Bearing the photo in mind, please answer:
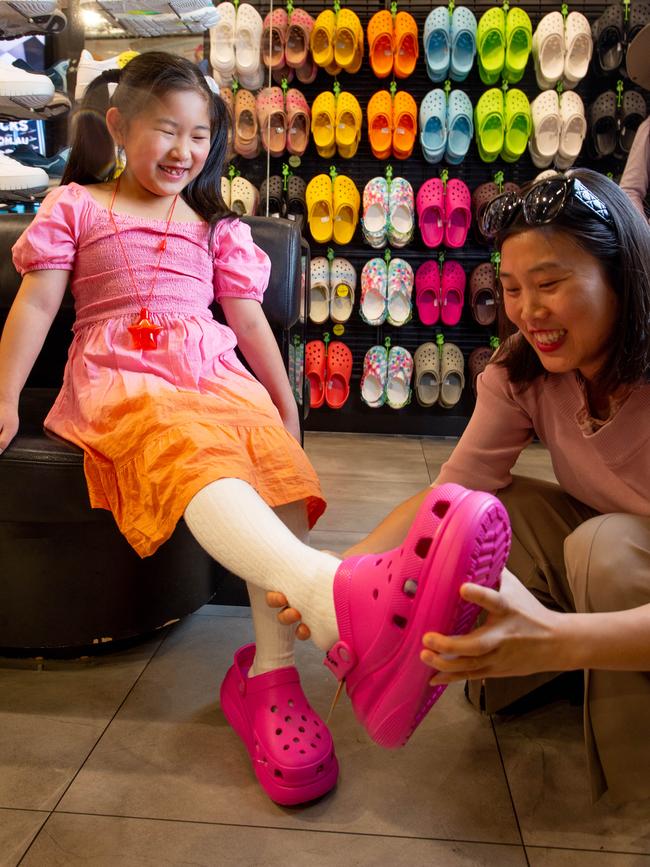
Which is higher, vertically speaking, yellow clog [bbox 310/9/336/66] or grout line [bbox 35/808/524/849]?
yellow clog [bbox 310/9/336/66]

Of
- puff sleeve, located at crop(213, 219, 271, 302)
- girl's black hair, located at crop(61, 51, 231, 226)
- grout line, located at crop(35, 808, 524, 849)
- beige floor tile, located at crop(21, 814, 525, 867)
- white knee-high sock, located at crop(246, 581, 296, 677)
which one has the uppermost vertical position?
girl's black hair, located at crop(61, 51, 231, 226)

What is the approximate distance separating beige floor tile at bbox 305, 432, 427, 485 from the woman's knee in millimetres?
1874

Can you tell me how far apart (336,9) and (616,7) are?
1.25m

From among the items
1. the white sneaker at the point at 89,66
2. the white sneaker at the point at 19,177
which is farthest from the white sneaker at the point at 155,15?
the white sneaker at the point at 19,177

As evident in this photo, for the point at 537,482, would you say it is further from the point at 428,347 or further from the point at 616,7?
the point at 616,7

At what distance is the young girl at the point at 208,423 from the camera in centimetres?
83

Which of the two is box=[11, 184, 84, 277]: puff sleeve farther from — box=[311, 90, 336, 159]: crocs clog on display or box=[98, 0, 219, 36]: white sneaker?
box=[311, 90, 336, 159]: crocs clog on display

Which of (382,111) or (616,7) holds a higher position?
(616,7)

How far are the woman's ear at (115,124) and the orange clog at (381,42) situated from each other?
7.88 feet

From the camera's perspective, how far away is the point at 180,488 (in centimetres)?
108

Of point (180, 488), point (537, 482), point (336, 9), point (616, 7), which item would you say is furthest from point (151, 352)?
point (616, 7)

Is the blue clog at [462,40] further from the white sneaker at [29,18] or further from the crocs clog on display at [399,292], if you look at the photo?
the white sneaker at [29,18]

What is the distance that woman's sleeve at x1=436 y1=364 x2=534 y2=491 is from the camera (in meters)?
1.24

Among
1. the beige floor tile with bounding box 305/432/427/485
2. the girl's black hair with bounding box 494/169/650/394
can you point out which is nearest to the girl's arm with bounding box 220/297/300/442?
the girl's black hair with bounding box 494/169/650/394
